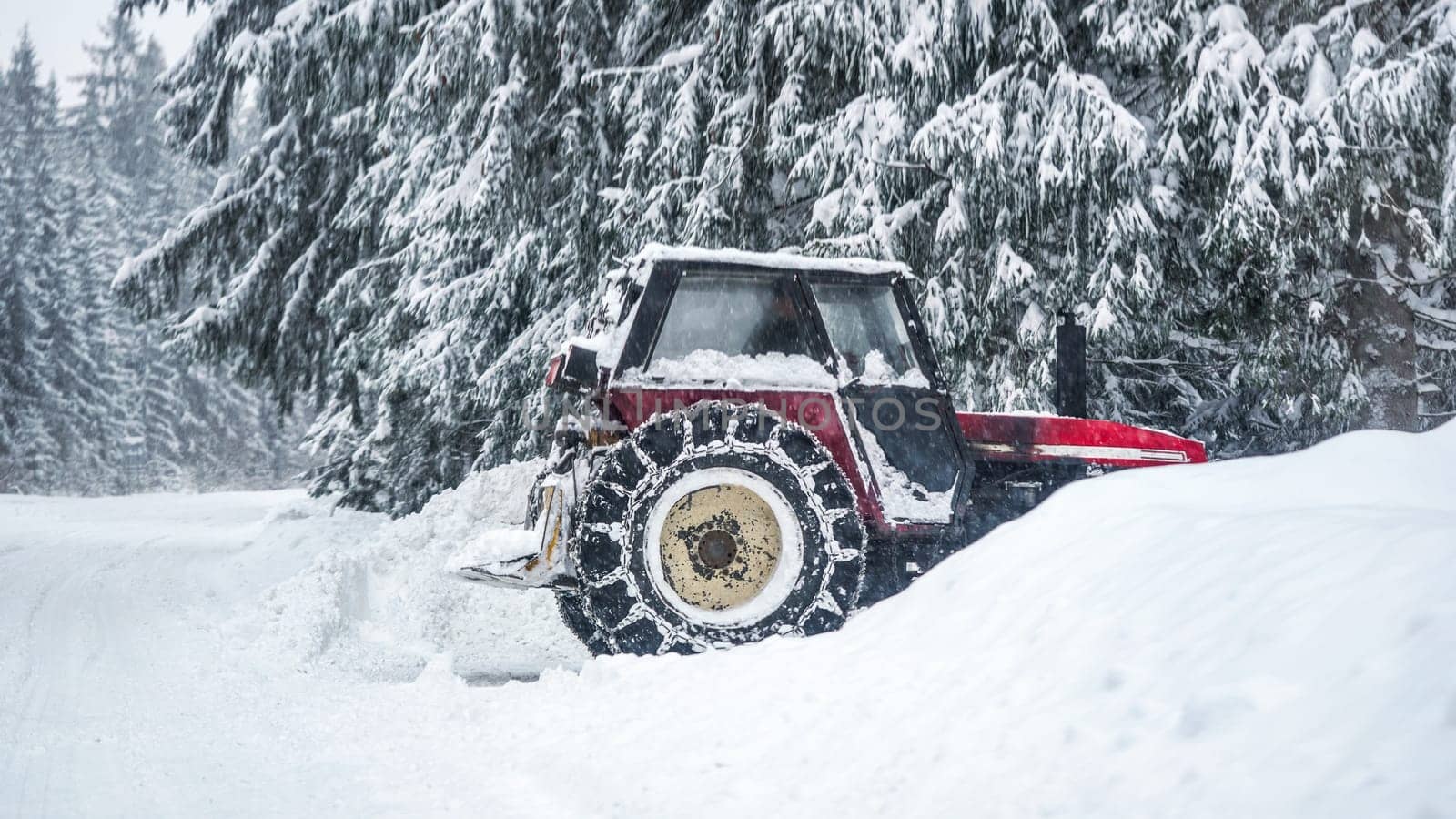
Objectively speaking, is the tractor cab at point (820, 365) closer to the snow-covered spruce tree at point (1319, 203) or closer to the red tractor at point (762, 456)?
the red tractor at point (762, 456)

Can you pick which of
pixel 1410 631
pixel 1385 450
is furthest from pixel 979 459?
Answer: pixel 1410 631

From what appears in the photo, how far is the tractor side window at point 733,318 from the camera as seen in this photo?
5.38 meters

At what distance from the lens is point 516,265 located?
10781mm

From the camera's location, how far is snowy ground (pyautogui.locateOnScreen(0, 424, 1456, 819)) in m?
2.18

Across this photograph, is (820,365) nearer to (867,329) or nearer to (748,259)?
(867,329)

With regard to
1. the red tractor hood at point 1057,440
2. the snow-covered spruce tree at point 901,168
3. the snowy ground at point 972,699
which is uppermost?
the snow-covered spruce tree at point 901,168

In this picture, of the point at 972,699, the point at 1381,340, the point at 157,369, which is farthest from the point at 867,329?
the point at 157,369

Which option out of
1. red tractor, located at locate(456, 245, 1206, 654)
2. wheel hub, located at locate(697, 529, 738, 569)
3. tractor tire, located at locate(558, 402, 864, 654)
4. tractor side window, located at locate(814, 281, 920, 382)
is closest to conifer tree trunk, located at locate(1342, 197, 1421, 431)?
red tractor, located at locate(456, 245, 1206, 654)

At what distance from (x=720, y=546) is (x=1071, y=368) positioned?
212cm

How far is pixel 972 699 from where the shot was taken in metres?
3.03

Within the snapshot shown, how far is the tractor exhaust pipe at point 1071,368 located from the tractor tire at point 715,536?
5.03 feet

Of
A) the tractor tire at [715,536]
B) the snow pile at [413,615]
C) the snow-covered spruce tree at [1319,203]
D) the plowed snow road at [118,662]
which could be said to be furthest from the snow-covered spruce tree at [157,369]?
the tractor tire at [715,536]

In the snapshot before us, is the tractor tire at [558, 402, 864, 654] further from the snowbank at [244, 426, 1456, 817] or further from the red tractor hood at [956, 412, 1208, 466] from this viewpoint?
the red tractor hood at [956, 412, 1208, 466]

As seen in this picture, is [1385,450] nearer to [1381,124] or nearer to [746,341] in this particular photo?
[746,341]
